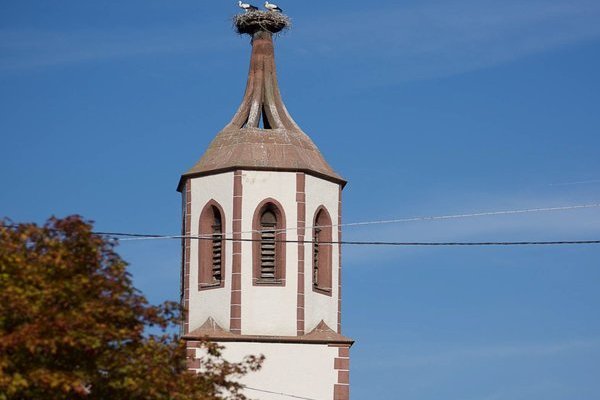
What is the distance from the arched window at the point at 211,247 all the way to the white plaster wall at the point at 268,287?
2.40 ft

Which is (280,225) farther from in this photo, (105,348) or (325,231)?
(105,348)

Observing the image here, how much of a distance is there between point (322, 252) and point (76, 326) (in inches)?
782

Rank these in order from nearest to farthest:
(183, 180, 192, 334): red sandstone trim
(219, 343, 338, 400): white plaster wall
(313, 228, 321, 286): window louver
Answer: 1. (219, 343, 338, 400): white plaster wall
2. (313, 228, 321, 286): window louver
3. (183, 180, 192, 334): red sandstone trim

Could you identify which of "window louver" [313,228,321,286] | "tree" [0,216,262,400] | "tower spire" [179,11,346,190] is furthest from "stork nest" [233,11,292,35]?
"tree" [0,216,262,400]

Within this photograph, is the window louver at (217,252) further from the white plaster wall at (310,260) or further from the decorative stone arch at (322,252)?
the decorative stone arch at (322,252)

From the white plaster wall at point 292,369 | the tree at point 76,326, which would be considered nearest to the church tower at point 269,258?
the white plaster wall at point 292,369

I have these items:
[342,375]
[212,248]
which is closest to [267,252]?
[212,248]

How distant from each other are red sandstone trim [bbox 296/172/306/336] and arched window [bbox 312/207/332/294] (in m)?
0.52

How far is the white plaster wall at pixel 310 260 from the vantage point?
48.4 metres

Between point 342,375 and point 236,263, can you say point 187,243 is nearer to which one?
point 236,263

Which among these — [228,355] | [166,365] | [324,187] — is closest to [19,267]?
[166,365]

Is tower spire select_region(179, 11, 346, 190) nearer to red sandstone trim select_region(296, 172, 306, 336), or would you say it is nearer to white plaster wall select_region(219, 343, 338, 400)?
red sandstone trim select_region(296, 172, 306, 336)

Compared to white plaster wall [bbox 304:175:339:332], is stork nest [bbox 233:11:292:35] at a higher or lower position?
higher

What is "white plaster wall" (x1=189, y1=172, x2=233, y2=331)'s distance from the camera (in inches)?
1895
